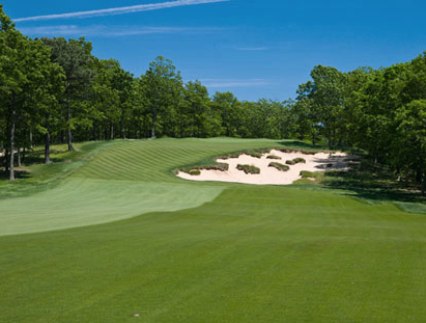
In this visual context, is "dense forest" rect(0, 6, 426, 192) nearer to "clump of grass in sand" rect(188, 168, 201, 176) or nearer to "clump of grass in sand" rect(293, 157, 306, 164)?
"clump of grass in sand" rect(293, 157, 306, 164)

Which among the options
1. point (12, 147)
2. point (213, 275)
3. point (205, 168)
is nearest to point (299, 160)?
point (205, 168)

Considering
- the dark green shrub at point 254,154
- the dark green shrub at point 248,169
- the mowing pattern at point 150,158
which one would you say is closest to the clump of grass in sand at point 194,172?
the mowing pattern at point 150,158

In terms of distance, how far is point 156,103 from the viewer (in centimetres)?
9619

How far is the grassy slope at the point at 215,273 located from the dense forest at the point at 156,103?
25.8 m

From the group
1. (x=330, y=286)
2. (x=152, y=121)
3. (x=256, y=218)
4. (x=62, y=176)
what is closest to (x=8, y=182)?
(x=62, y=176)

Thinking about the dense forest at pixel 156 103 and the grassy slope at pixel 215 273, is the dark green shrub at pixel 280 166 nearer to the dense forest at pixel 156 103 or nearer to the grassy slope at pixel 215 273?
the dense forest at pixel 156 103

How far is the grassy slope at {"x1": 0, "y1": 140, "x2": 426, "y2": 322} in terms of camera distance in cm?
809

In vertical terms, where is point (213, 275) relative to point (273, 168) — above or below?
above

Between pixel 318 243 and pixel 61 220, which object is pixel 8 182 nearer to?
pixel 61 220

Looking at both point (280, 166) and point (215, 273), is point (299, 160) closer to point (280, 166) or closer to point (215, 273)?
point (280, 166)

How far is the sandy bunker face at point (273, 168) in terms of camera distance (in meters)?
57.0

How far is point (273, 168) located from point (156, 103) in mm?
40989

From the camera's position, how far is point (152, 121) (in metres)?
99.4

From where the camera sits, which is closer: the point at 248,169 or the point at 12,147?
the point at 12,147
